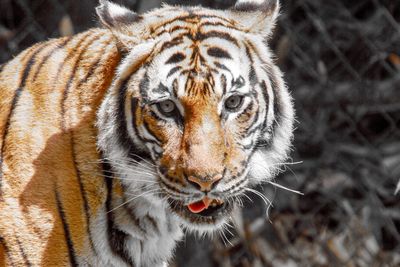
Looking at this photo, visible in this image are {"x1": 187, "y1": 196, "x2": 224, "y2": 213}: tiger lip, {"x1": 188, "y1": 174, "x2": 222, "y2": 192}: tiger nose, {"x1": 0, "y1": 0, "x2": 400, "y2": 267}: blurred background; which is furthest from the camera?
{"x1": 0, "y1": 0, "x2": 400, "y2": 267}: blurred background

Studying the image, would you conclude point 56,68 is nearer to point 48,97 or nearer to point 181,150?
point 48,97

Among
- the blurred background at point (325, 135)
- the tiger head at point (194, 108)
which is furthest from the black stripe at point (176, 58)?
the blurred background at point (325, 135)

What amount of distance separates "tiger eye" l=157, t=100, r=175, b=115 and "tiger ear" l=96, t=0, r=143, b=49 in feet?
0.46

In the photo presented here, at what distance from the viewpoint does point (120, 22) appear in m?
1.64

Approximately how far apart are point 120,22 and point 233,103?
251 mm

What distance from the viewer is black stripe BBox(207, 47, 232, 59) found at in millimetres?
1618

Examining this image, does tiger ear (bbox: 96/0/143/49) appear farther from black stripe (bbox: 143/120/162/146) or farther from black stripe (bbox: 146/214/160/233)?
black stripe (bbox: 146/214/160/233)

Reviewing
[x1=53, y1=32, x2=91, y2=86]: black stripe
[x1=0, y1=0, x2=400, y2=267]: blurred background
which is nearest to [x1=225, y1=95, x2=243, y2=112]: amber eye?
[x1=53, y1=32, x2=91, y2=86]: black stripe

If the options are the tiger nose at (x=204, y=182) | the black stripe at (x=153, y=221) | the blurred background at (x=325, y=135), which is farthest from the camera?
the blurred background at (x=325, y=135)

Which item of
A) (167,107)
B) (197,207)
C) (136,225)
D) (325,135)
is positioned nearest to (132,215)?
(136,225)

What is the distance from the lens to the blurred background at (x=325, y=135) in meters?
2.85

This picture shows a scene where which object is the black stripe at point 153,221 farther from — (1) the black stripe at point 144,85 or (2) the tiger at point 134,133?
(1) the black stripe at point 144,85

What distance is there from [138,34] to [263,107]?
0.26m

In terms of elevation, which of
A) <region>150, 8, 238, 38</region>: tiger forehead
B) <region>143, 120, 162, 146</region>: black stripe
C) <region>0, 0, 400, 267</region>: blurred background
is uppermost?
<region>150, 8, 238, 38</region>: tiger forehead
